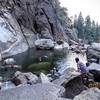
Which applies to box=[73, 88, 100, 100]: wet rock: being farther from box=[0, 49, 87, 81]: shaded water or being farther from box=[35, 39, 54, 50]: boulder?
box=[35, 39, 54, 50]: boulder

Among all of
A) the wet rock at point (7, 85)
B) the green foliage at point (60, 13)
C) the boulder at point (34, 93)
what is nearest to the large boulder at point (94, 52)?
the wet rock at point (7, 85)

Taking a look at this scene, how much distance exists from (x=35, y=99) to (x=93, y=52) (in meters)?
29.3

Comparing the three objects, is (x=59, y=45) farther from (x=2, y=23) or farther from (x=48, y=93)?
(x=48, y=93)

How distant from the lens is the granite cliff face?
45.6 m

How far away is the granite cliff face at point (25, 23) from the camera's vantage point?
4562 cm

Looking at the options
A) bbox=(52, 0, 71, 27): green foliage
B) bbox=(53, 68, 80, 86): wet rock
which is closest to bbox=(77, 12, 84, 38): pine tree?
bbox=(52, 0, 71, 27): green foliage

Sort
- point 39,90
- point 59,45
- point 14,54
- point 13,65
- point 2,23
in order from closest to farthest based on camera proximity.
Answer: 1. point 39,90
2. point 13,65
3. point 14,54
4. point 2,23
5. point 59,45

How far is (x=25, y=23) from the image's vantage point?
197 feet

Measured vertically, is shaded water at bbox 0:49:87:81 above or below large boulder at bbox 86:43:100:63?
below

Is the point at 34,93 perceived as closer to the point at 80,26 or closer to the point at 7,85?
the point at 7,85

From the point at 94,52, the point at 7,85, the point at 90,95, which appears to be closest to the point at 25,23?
the point at 94,52

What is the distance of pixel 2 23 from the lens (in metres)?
45.8

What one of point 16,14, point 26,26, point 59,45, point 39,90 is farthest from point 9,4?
point 39,90

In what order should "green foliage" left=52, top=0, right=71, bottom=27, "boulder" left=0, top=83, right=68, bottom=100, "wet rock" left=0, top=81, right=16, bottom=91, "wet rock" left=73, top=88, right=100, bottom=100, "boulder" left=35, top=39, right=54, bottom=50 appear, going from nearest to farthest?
1. "wet rock" left=73, top=88, right=100, bottom=100
2. "boulder" left=0, top=83, right=68, bottom=100
3. "wet rock" left=0, top=81, right=16, bottom=91
4. "boulder" left=35, top=39, right=54, bottom=50
5. "green foliage" left=52, top=0, right=71, bottom=27
